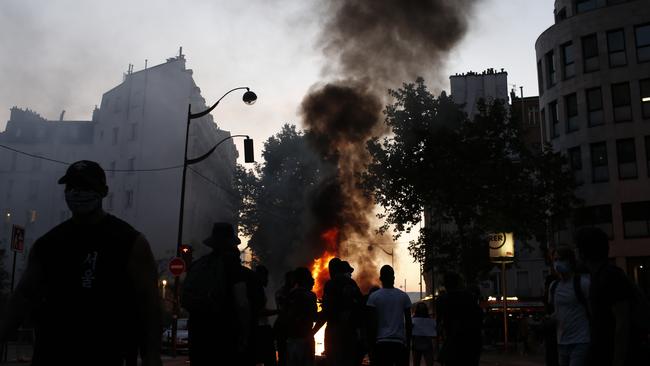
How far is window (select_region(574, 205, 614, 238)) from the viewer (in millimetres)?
33656

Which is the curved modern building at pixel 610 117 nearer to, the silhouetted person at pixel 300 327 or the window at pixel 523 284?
the window at pixel 523 284

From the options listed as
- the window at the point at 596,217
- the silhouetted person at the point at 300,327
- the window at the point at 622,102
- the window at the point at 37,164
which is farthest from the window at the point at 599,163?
the window at the point at 37,164

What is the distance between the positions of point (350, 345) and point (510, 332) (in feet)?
102

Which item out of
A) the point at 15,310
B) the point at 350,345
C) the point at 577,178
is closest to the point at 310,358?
the point at 350,345

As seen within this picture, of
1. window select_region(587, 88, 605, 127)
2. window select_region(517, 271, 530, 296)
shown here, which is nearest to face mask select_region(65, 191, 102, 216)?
window select_region(587, 88, 605, 127)

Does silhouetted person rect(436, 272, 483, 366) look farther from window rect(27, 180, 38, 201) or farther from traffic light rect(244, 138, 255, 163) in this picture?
window rect(27, 180, 38, 201)

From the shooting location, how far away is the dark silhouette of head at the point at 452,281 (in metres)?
7.59

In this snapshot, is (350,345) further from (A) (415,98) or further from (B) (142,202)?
(B) (142,202)

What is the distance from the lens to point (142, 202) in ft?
181

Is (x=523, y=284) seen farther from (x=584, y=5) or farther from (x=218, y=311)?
(x=218, y=311)

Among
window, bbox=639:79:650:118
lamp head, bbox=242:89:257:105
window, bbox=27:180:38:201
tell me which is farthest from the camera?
window, bbox=27:180:38:201

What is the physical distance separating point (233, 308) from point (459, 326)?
9.45ft

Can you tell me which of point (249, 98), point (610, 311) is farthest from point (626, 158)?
point (610, 311)

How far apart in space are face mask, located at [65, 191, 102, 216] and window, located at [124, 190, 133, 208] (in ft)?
179
